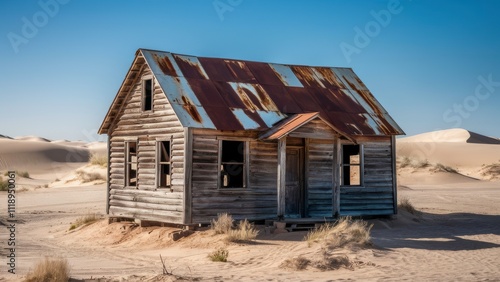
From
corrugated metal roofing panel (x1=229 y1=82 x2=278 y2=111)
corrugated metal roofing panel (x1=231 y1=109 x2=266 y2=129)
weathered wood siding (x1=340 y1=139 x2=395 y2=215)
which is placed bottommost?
weathered wood siding (x1=340 y1=139 x2=395 y2=215)

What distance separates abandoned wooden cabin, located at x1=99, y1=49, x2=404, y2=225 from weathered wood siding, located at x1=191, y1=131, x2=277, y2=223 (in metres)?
0.03

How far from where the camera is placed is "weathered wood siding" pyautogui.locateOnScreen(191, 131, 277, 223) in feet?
56.0

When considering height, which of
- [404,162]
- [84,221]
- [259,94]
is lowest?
[84,221]

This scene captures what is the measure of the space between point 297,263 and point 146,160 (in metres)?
7.52

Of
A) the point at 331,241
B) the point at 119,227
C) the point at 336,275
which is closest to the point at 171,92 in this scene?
the point at 119,227

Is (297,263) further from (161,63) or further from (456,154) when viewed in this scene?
(456,154)

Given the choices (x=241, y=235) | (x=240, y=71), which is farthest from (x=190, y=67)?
(x=241, y=235)

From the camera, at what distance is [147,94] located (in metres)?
19.5

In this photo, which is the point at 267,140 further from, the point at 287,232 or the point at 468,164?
the point at 468,164

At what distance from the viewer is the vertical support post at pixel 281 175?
17.4 meters

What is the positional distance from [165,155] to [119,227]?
2.73 metres

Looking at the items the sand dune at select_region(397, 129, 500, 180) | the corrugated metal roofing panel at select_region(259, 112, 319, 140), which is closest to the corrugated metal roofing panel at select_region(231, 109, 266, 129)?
the corrugated metal roofing panel at select_region(259, 112, 319, 140)

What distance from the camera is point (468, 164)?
6281 cm

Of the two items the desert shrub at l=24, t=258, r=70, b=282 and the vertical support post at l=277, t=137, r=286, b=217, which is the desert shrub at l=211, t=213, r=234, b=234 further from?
the desert shrub at l=24, t=258, r=70, b=282
